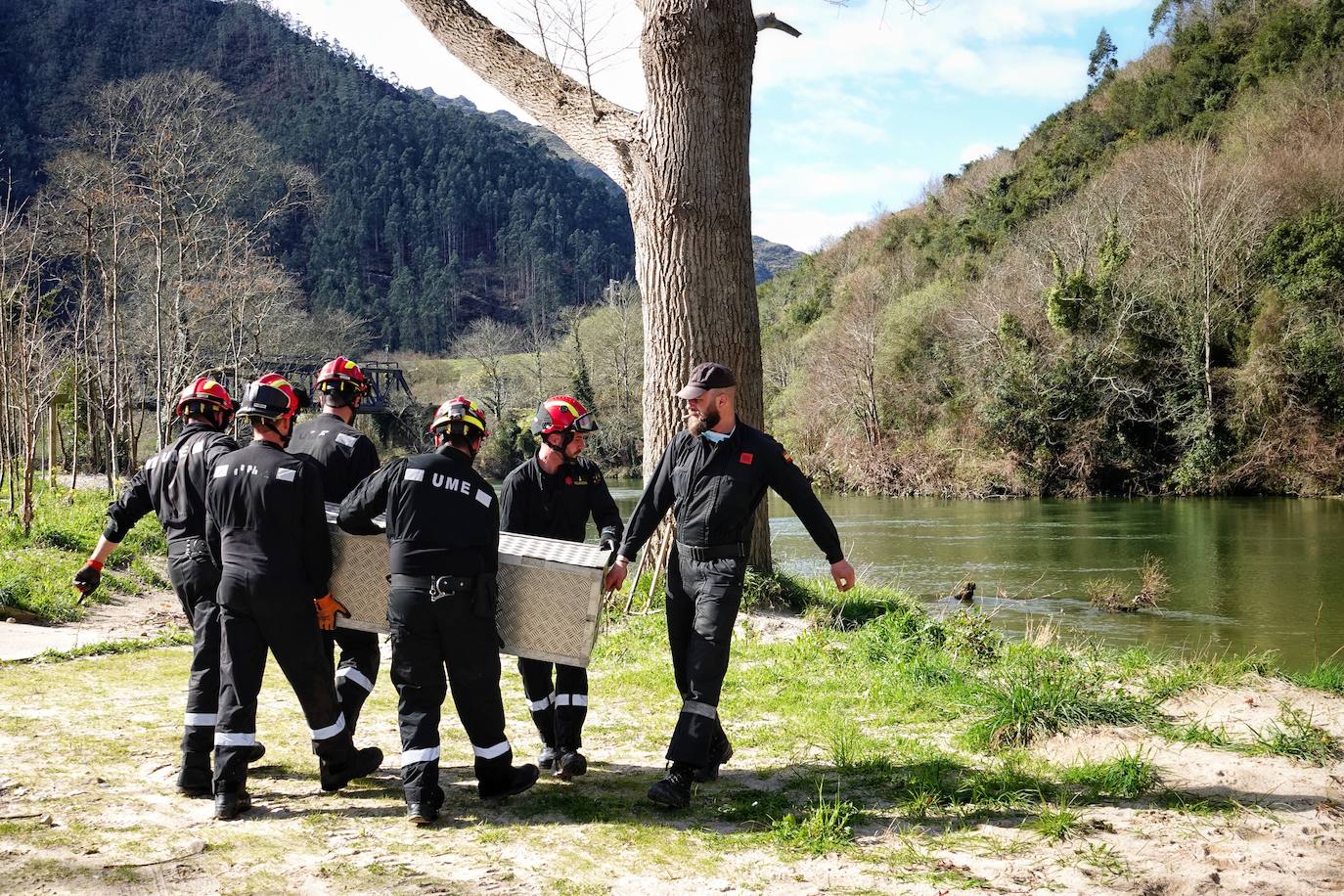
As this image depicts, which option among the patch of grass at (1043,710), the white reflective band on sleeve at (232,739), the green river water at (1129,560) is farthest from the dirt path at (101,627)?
the green river water at (1129,560)

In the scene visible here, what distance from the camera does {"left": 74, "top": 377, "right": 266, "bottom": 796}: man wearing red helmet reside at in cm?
505

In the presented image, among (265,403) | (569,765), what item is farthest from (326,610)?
(569,765)

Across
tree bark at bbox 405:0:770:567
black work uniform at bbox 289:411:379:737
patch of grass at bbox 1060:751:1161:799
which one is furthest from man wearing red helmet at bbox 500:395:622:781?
tree bark at bbox 405:0:770:567

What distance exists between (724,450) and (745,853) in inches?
81.2

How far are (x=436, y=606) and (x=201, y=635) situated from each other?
56.7 inches

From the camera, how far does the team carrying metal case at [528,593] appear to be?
196 inches

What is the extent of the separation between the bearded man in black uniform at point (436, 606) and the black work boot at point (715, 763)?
41.4 inches

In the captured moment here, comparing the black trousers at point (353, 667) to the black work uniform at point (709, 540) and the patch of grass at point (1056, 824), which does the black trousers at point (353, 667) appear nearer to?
the black work uniform at point (709, 540)

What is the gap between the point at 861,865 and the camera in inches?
162

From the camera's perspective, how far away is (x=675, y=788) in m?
4.84

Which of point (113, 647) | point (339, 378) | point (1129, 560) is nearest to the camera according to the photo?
point (339, 378)

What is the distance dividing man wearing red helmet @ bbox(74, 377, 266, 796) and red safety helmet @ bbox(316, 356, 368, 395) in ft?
1.78

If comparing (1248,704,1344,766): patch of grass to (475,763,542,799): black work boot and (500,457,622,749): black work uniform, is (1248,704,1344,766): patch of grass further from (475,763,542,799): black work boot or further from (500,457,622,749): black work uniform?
(475,763,542,799): black work boot

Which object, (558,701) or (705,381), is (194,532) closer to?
(558,701)
